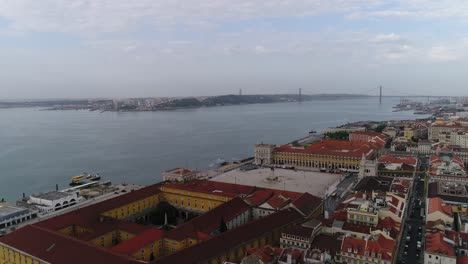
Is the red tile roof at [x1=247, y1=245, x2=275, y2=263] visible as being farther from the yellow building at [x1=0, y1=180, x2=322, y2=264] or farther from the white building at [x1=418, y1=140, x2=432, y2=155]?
the white building at [x1=418, y1=140, x2=432, y2=155]

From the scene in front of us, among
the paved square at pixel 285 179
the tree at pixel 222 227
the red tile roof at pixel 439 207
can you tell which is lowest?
the paved square at pixel 285 179

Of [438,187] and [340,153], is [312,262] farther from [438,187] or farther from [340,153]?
[340,153]

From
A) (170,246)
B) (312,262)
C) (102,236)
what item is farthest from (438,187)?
(102,236)

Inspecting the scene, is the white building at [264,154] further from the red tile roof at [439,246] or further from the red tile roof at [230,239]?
the red tile roof at [439,246]

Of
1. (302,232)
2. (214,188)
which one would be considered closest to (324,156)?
(214,188)

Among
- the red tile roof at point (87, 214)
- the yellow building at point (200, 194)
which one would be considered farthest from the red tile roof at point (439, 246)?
the red tile roof at point (87, 214)

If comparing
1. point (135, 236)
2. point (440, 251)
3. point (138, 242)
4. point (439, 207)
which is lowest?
point (135, 236)

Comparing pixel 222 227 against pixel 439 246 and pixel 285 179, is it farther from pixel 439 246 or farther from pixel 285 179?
pixel 285 179
